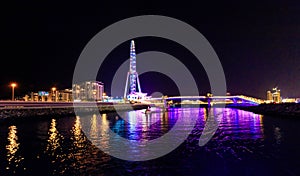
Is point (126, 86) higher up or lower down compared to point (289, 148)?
higher up

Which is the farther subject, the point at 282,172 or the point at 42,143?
the point at 42,143

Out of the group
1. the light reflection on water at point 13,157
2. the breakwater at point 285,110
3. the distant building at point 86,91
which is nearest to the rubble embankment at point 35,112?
the light reflection on water at point 13,157

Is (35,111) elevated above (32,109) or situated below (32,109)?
below

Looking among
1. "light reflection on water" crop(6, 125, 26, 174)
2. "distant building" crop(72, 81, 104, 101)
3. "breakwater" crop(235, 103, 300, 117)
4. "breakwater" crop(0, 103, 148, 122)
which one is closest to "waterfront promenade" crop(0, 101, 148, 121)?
"breakwater" crop(0, 103, 148, 122)

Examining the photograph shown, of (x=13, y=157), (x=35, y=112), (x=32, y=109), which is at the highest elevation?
(x=32, y=109)

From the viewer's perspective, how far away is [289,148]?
14.7 meters

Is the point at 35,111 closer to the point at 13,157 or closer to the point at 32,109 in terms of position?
the point at 32,109

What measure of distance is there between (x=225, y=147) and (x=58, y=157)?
319 inches

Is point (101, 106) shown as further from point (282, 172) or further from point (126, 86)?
point (282, 172)

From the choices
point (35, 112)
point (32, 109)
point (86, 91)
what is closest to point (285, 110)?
point (35, 112)

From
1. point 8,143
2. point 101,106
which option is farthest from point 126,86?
point 8,143

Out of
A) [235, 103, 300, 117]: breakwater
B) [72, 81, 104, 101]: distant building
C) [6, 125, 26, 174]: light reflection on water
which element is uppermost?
[72, 81, 104, 101]: distant building

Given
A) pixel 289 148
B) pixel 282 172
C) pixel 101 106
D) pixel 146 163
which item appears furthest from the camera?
pixel 101 106

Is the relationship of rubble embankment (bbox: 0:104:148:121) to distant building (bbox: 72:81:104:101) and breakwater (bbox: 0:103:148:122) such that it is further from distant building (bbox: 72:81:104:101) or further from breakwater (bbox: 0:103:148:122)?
distant building (bbox: 72:81:104:101)
